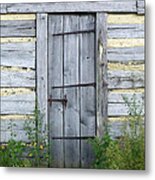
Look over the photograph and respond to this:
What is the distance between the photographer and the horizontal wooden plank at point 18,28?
221 centimetres

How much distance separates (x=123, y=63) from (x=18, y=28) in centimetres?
43

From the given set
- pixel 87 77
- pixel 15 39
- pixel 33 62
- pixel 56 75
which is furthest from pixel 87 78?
pixel 15 39

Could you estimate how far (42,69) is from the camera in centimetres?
220

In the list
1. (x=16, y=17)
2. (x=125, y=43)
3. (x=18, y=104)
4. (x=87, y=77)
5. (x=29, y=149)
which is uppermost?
(x=16, y=17)

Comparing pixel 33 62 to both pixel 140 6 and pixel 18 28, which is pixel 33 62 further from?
pixel 140 6

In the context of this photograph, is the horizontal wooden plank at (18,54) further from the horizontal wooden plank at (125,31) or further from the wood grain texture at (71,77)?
the horizontal wooden plank at (125,31)

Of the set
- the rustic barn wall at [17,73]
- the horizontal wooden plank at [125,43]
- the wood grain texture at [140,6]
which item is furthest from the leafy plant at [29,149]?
the wood grain texture at [140,6]

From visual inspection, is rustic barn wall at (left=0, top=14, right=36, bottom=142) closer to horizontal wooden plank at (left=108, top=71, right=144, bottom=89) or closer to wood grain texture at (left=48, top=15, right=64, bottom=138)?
wood grain texture at (left=48, top=15, right=64, bottom=138)

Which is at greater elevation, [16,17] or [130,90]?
[16,17]

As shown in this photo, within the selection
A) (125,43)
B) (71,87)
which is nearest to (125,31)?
(125,43)

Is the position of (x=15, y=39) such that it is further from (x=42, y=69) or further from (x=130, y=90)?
(x=130, y=90)

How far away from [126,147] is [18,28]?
62 cm

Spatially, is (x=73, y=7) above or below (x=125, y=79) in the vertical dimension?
above

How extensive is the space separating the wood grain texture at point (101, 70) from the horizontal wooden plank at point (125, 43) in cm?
2
